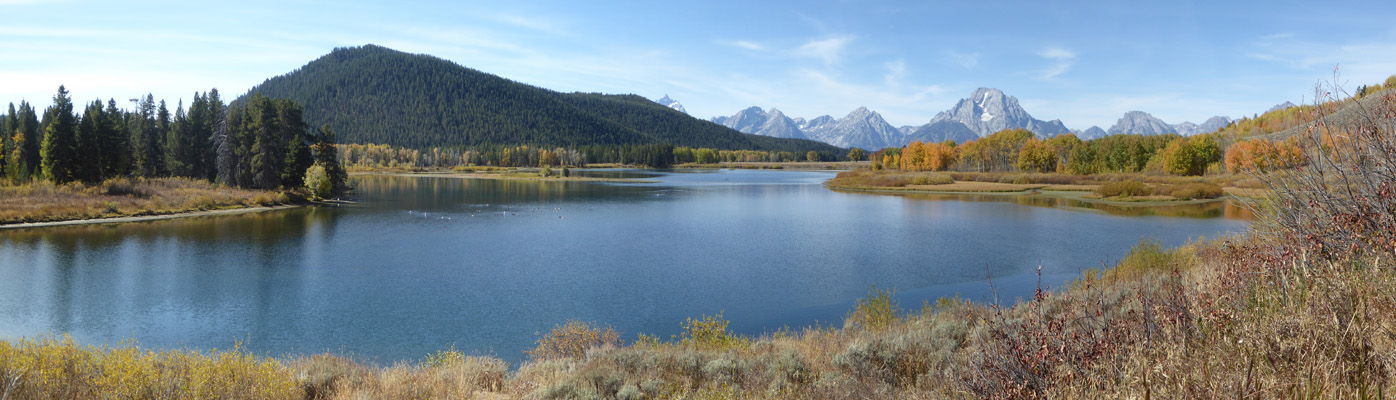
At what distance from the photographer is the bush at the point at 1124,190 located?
62.6 m

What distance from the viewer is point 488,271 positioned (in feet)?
81.0

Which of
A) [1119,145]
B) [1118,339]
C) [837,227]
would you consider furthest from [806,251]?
[1119,145]

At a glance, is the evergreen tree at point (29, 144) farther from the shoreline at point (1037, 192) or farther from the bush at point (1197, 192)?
the bush at point (1197, 192)

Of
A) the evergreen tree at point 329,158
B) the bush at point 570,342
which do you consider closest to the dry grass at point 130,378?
the bush at point 570,342

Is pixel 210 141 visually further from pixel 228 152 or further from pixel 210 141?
pixel 228 152

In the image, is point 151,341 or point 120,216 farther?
point 120,216

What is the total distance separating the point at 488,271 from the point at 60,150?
45700mm

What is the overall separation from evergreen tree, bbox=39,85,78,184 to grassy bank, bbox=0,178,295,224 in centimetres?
127

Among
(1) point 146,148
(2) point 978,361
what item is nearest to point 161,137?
(1) point 146,148

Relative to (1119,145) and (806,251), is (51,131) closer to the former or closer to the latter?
(806,251)

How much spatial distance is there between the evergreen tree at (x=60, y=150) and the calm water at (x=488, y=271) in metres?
16.3

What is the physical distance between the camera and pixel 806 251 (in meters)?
29.9

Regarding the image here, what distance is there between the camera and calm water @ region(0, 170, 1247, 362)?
16.8 metres

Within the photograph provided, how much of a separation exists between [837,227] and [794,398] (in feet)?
107
